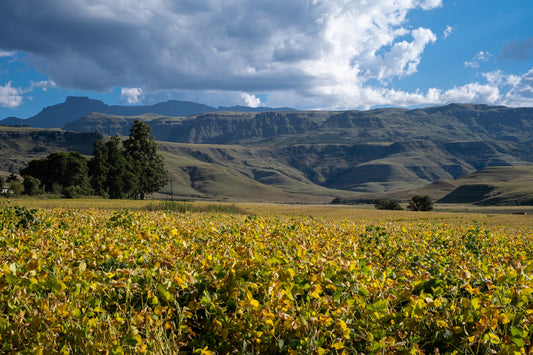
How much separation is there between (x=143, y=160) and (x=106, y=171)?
8592mm

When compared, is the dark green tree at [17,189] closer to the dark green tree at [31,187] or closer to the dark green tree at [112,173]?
the dark green tree at [31,187]

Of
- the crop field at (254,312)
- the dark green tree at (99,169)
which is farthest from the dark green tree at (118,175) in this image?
the crop field at (254,312)

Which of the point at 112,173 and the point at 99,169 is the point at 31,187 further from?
the point at 112,173

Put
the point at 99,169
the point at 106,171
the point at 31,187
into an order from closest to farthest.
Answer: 1. the point at 31,187
2. the point at 99,169
3. the point at 106,171

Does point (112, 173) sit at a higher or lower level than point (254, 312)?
higher

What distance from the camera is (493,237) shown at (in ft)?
47.2

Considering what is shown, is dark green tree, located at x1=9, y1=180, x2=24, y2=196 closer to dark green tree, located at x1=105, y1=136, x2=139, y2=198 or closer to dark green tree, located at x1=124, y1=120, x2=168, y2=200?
dark green tree, located at x1=105, y1=136, x2=139, y2=198

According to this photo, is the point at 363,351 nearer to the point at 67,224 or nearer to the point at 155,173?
the point at 67,224

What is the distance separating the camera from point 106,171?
8769cm

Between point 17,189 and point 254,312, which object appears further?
point 17,189

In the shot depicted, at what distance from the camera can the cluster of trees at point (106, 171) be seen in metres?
86.9

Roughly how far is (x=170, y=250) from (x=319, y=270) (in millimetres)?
2622

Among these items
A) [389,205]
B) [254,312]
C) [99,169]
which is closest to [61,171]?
[99,169]

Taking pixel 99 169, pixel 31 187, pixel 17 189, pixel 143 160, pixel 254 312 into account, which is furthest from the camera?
pixel 143 160
